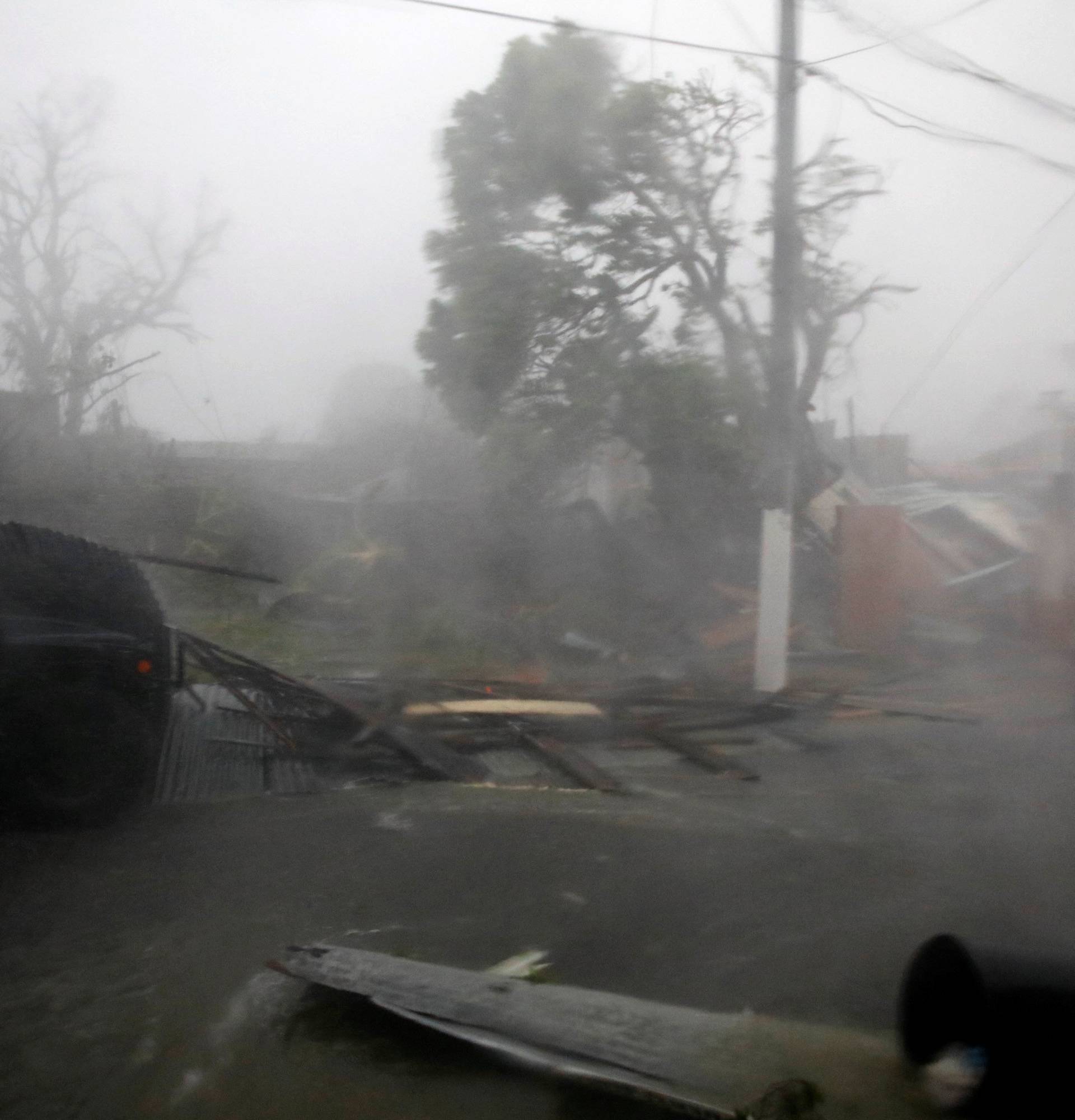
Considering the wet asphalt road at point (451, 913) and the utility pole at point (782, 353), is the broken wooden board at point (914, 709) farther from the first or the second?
the wet asphalt road at point (451, 913)

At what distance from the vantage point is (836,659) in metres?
12.8

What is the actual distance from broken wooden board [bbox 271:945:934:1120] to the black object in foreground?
0.12 metres

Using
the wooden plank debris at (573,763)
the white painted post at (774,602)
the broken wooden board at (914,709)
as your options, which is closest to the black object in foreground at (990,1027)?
the wooden plank debris at (573,763)

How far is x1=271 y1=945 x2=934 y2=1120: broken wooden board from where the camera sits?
9.96ft

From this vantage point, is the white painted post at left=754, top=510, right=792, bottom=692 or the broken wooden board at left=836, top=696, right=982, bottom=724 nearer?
the broken wooden board at left=836, top=696, right=982, bottom=724

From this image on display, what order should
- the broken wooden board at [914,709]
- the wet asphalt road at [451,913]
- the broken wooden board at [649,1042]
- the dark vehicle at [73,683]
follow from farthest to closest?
the broken wooden board at [914,709] < the dark vehicle at [73,683] < the wet asphalt road at [451,913] < the broken wooden board at [649,1042]

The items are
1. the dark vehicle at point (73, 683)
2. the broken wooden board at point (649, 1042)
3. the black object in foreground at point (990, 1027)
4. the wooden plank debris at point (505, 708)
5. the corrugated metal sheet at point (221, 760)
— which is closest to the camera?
the black object in foreground at point (990, 1027)

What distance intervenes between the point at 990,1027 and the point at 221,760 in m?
4.85

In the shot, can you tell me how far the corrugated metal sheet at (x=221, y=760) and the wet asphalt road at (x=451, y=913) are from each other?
202 mm

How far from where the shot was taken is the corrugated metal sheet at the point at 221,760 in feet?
20.4

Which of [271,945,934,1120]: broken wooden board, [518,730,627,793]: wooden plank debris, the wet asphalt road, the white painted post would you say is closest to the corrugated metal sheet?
the wet asphalt road

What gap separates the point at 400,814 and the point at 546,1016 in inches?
111

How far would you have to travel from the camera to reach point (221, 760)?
6.64 metres

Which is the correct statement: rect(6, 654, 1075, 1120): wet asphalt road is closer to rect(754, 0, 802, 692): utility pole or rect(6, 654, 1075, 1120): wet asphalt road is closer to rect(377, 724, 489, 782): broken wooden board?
rect(377, 724, 489, 782): broken wooden board
